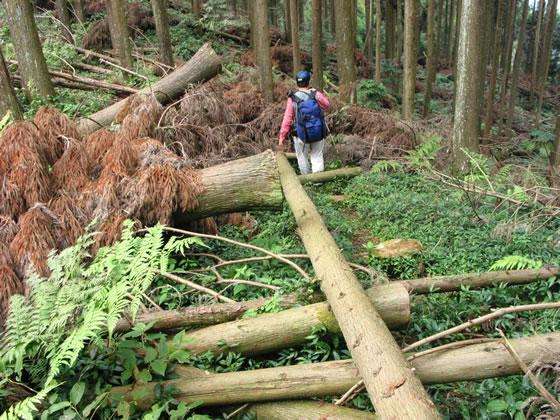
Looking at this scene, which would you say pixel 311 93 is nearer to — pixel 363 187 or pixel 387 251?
pixel 363 187

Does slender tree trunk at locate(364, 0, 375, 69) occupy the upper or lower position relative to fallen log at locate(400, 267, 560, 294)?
upper

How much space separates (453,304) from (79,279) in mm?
3270

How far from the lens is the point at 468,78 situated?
25.9 feet

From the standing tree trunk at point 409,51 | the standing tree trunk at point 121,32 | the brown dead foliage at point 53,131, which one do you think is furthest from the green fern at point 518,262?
the standing tree trunk at point 121,32

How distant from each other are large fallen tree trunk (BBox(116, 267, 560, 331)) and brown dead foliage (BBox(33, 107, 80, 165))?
275 cm

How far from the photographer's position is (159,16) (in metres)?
13.2

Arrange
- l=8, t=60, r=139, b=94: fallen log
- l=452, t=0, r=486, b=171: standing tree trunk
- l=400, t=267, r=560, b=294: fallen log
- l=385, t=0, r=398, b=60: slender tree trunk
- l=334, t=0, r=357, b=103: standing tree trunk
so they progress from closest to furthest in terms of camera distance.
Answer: l=400, t=267, r=560, b=294: fallen log
l=452, t=0, r=486, b=171: standing tree trunk
l=8, t=60, r=139, b=94: fallen log
l=334, t=0, r=357, b=103: standing tree trunk
l=385, t=0, r=398, b=60: slender tree trunk

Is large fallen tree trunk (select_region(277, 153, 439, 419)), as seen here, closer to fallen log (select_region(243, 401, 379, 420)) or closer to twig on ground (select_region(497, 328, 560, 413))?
fallen log (select_region(243, 401, 379, 420))

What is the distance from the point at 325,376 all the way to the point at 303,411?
27cm

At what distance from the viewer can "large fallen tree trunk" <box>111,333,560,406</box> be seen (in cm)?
297

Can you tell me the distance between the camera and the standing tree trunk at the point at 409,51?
11539mm

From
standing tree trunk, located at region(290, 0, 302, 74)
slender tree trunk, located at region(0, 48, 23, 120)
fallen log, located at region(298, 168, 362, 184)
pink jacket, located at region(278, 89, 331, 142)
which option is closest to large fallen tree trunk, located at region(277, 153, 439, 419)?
fallen log, located at region(298, 168, 362, 184)

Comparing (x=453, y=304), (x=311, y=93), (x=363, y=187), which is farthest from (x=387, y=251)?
(x=311, y=93)

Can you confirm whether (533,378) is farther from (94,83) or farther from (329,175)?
(94,83)
